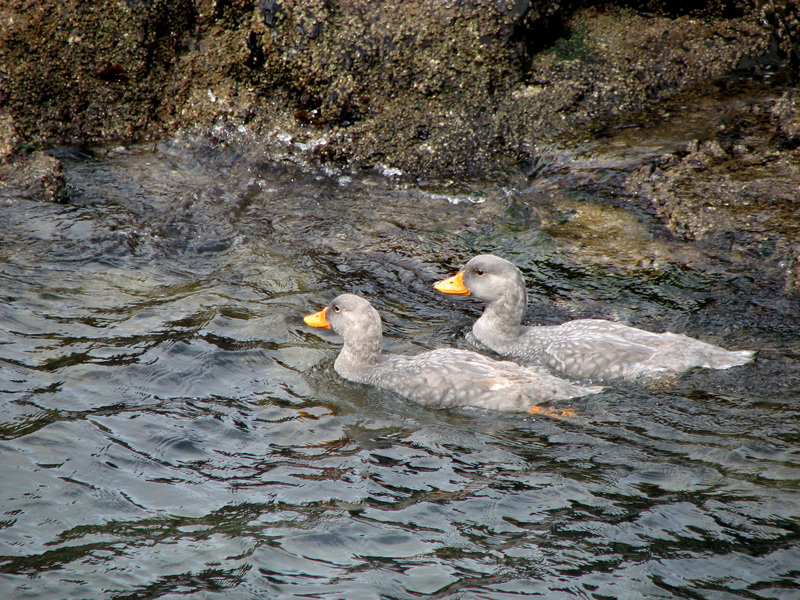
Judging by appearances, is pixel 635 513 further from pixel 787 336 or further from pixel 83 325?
pixel 83 325

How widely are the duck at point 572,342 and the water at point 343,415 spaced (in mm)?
180

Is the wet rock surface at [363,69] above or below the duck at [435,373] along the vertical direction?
above

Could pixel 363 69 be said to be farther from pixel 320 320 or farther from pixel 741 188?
pixel 741 188

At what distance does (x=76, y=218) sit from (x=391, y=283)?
3639 mm

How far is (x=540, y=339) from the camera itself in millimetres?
7148

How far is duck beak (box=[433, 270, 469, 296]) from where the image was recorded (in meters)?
7.40

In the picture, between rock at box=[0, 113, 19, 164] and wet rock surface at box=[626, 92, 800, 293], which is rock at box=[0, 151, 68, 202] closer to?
rock at box=[0, 113, 19, 164]

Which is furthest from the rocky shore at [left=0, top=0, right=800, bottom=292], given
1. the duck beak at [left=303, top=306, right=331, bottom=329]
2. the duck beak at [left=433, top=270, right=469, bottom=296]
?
the duck beak at [left=303, top=306, right=331, bottom=329]

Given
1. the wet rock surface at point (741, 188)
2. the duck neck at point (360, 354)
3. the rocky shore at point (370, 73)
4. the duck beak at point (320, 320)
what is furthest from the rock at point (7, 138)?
the wet rock surface at point (741, 188)

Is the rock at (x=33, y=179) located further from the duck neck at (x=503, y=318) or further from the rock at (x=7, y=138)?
the duck neck at (x=503, y=318)

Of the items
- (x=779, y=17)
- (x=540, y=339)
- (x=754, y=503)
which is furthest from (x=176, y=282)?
(x=779, y=17)

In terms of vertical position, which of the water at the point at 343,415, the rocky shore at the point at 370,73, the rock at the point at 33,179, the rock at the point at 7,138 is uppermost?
the rocky shore at the point at 370,73

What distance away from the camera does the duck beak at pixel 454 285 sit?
7402 mm

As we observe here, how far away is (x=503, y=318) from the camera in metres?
7.33
